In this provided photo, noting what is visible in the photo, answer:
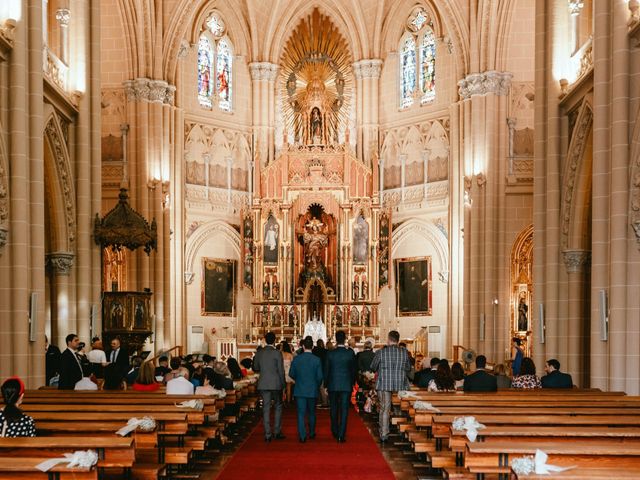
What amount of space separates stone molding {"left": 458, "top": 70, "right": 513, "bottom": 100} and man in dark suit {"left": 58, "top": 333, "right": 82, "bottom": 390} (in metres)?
18.3

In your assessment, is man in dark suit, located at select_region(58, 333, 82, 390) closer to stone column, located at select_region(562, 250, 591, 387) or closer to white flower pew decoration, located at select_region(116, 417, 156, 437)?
white flower pew decoration, located at select_region(116, 417, 156, 437)

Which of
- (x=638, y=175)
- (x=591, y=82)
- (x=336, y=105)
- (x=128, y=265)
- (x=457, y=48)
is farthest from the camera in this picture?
(x=336, y=105)

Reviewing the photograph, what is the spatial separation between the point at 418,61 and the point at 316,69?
4234 mm

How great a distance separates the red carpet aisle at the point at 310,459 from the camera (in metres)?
11.3

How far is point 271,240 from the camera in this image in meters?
33.4

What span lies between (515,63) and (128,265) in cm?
1376

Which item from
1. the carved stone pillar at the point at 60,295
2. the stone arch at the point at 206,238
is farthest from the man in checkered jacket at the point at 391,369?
the stone arch at the point at 206,238

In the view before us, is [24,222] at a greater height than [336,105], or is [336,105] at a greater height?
[336,105]

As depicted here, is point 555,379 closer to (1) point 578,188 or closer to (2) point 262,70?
(1) point 578,188

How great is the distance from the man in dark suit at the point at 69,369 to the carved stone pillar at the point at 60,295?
182 inches

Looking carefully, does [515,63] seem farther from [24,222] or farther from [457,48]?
[24,222]

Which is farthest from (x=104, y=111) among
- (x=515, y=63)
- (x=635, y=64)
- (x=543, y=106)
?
(x=635, y=64)

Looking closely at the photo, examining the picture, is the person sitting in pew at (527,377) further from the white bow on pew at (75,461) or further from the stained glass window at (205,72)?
the stained glass window at (205,72)

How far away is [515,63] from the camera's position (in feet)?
97.8
